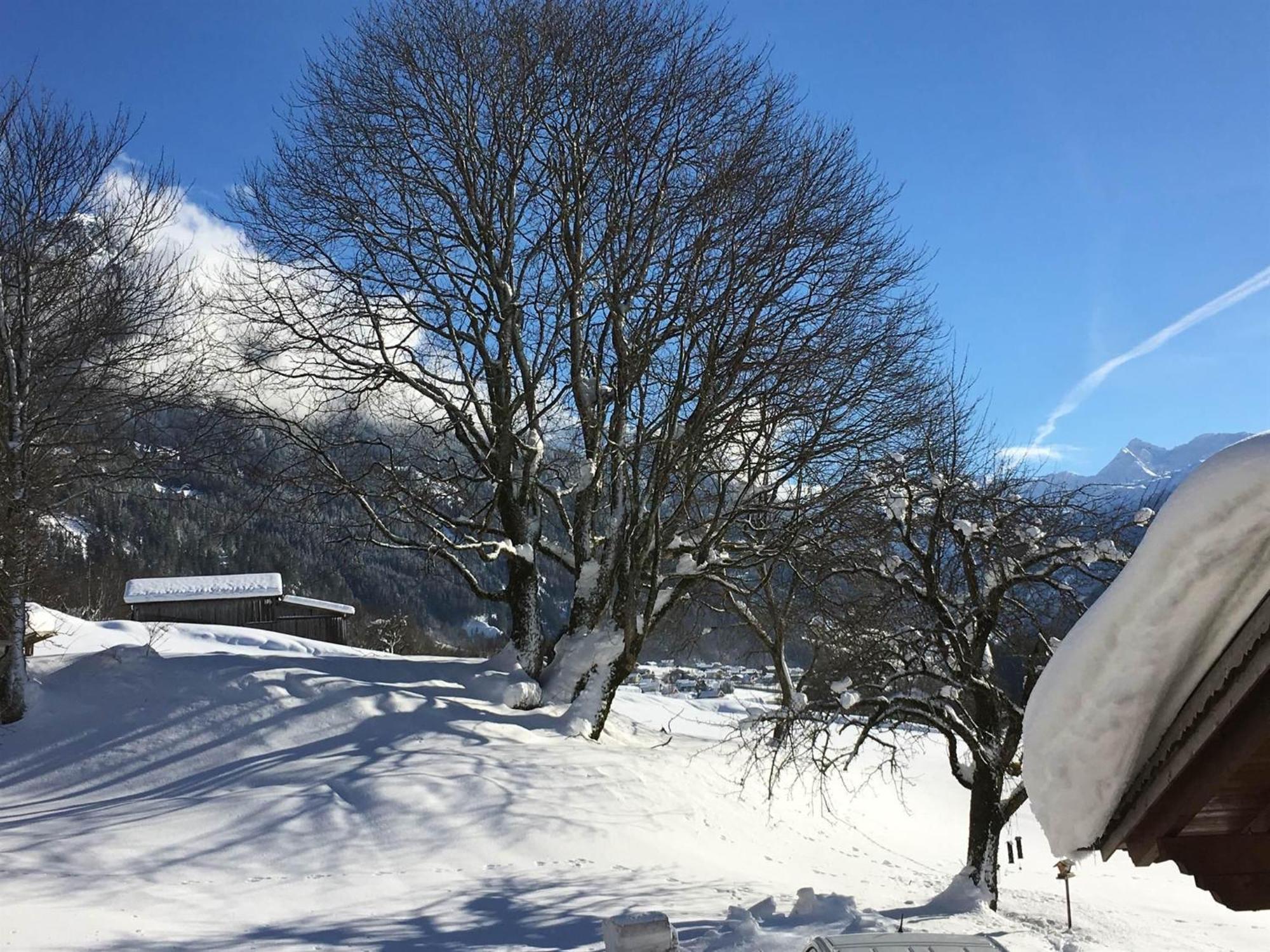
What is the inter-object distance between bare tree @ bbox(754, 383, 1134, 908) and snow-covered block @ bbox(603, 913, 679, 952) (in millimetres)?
4114

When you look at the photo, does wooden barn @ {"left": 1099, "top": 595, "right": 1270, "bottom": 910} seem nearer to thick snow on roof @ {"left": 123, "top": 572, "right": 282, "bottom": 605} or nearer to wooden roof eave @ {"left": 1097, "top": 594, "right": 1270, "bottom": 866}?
wooden roof eave @ {"left": 1097, "top": 594, "right": 1270, "bottom": 866}

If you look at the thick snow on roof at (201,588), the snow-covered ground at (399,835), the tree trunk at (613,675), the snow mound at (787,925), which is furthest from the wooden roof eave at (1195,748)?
the thick snow on roof at (201,588)

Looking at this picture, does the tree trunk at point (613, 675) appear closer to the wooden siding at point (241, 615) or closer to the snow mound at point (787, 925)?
the snow mound at point (787, 925)

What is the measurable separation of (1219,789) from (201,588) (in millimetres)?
33170

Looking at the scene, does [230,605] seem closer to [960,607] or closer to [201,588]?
[201,588]

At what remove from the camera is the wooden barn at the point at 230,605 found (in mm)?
29422

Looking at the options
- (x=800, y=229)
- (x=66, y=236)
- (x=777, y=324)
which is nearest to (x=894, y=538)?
(x=777, y=324)

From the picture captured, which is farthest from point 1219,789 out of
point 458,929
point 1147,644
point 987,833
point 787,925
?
point 987,833

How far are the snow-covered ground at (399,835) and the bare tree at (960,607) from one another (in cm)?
151

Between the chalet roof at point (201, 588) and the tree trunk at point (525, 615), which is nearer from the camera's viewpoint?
the tree trunk at point (525, 615)

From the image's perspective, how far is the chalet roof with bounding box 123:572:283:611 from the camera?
30484 mm

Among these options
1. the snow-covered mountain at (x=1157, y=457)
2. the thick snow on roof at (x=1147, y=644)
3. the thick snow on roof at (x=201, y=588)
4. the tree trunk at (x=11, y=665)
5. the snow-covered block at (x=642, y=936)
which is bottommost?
the snow-covered block at (x=642, y=936)

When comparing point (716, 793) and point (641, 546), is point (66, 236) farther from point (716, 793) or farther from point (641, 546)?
point (716, 793)

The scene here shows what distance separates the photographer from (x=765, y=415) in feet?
39.5
